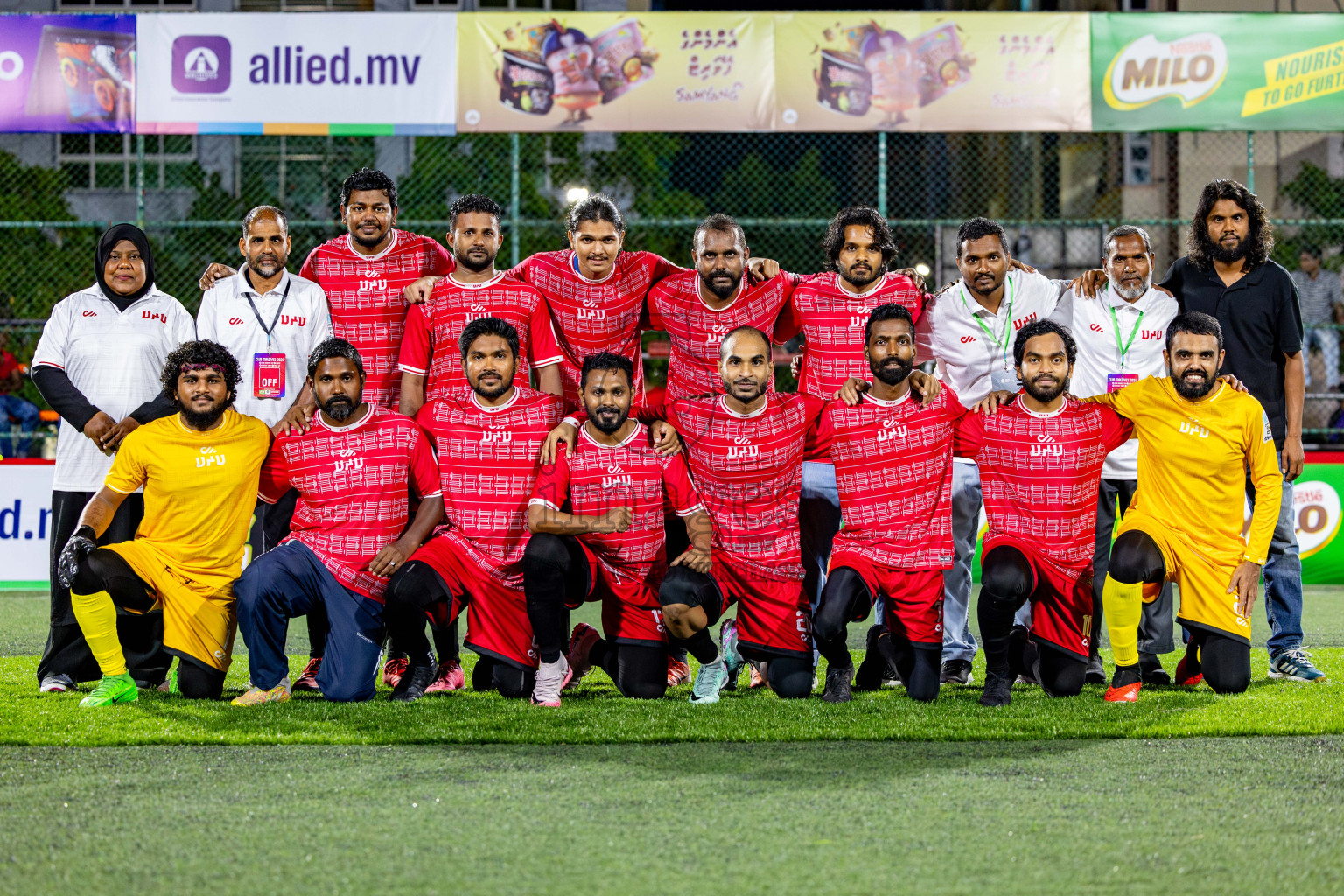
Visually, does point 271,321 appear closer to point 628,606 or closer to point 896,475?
point 628,606

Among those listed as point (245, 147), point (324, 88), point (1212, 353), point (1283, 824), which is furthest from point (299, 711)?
point (245, 147)

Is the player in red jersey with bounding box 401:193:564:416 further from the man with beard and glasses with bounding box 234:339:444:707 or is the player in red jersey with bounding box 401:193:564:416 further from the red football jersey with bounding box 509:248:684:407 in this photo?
the man with beard and glasses with bounding box 234:339:444:707

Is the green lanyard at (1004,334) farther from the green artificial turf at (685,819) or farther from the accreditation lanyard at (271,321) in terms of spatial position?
the accreditation lanyard at (271,321)

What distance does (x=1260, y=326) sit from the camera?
18.6 ft

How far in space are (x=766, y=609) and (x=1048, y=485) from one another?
1174mm

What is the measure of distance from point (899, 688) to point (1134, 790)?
1.78 m

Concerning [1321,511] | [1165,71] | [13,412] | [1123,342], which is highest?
[1165,71]

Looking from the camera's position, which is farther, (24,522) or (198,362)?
(24,522)

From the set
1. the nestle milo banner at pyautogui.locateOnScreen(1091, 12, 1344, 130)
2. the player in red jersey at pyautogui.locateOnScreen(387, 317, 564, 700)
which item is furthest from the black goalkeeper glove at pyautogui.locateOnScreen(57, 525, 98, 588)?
the nestle milo banner at pyautogui.locateOnScreen(1091, 12, 1344, 130)

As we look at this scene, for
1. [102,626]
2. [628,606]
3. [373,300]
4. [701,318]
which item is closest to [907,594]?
[628,606]

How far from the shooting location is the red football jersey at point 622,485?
507 cm

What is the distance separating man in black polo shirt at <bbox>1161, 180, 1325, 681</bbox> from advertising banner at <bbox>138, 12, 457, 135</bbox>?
631 cm

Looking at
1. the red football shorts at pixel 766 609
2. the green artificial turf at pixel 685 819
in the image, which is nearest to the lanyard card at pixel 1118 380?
the red football shorts at pixel 766 609

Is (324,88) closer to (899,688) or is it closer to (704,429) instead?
(704,429)
